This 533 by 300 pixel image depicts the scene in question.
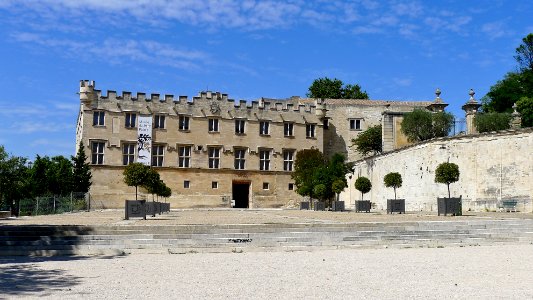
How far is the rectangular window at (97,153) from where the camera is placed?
48.3 metres

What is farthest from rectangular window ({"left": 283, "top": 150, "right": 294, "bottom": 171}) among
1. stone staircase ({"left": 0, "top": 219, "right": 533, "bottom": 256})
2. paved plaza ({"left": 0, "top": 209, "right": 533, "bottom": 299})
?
paved plaza ({"left": 0, "top": 209, "right": 533, "bottom": 299})

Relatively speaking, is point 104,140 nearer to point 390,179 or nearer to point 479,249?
point 390,179

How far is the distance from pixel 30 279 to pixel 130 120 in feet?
136

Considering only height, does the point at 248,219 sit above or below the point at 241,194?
below

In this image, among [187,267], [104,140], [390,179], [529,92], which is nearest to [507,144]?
[390,179]

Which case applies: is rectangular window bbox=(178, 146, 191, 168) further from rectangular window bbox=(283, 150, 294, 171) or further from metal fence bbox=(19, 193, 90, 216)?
metal fence bbox=(19, 193, 90, 216)

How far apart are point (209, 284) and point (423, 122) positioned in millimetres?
41364

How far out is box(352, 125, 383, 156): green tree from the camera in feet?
184

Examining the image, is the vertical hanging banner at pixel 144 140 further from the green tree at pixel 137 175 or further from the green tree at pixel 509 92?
the green tree at pixel 509 92

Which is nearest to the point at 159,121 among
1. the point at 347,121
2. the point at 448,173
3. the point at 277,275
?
the point at 347,121

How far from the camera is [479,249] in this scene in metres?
14.9

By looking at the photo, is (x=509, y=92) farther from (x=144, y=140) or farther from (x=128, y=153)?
(x=128, y=153)

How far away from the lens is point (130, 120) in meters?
49.9

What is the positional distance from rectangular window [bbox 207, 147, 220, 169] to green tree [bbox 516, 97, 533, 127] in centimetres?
2769
